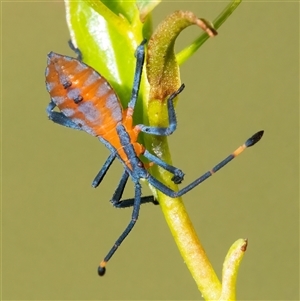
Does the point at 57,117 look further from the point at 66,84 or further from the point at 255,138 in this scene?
the point at 255,138

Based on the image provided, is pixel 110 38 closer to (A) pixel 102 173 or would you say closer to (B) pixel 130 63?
(B) pixel 130 63

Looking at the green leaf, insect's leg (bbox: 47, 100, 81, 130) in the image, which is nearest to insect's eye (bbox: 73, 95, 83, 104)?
insect's leg (bbox: 47, 100, 81, 130)

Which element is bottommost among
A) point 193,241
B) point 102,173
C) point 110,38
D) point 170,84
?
point 193,241

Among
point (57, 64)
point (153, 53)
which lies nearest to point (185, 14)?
point (153, 53)

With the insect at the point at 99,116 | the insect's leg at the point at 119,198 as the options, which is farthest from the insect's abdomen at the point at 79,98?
the insect's leg at the point at 119,198

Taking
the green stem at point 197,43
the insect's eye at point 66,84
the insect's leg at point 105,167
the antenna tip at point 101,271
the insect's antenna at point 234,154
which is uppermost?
the insect's eye at point 66,84

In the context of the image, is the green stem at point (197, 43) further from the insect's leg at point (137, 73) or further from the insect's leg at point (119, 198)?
the insect's leg at point (119, 198)

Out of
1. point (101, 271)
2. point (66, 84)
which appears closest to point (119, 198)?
point (101, 271)

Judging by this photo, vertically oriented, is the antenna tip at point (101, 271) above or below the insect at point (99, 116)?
below

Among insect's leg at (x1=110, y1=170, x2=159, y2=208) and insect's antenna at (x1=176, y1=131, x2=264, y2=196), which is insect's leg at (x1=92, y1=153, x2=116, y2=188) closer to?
insect's leg at (x1=110, y1=170, x2=159, y2=208)
